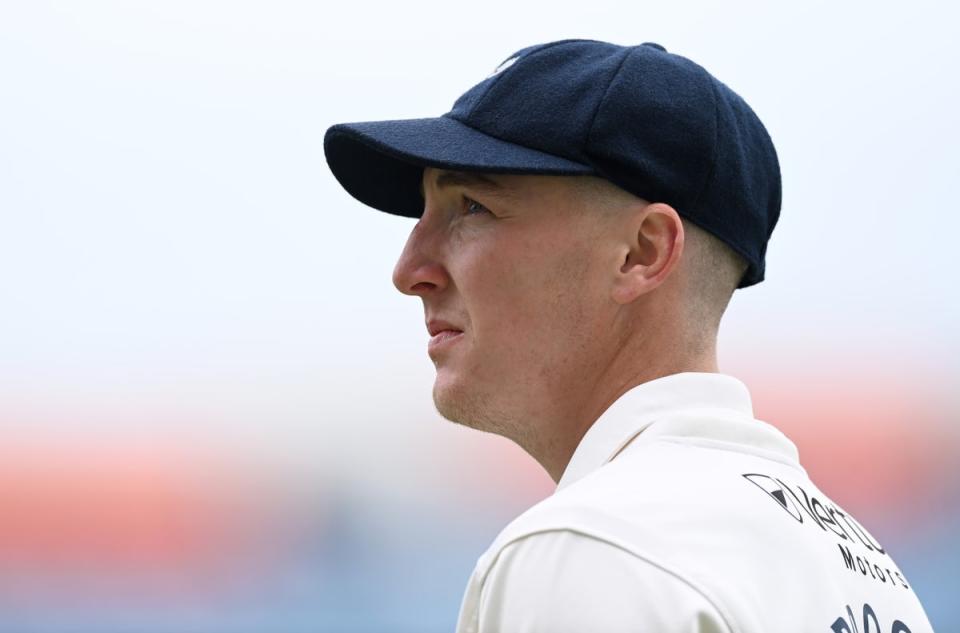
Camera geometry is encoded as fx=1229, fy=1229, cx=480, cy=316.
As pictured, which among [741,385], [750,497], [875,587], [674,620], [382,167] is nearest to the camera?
[674,620]

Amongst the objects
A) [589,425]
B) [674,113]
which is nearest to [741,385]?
[589,425]

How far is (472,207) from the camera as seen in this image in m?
1.33

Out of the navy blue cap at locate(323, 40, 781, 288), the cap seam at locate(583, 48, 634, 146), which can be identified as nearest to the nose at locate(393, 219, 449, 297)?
the navy blue cap at locate(323, 40, 781, 288)

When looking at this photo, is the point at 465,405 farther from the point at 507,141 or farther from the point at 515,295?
the point at 507,141

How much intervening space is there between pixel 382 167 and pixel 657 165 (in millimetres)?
411

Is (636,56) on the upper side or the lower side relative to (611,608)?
upper

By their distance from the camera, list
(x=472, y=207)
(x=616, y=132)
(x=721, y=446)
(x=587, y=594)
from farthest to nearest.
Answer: (x=472, y=207), (x=616, y=132), (x=721, y=446), (x=587, y=594)

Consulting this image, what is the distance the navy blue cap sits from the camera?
1224 millimetres

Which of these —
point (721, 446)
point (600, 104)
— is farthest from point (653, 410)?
point (600, 104)

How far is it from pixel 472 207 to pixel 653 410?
0.32m

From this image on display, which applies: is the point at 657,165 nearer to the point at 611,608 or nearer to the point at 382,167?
the point at 382,167

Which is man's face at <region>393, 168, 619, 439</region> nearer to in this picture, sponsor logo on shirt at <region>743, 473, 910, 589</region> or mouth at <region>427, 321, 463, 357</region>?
mouth at <region>427, 321, 463, 357</region>

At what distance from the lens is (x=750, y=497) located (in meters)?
0.98

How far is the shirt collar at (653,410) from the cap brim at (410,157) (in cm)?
23
